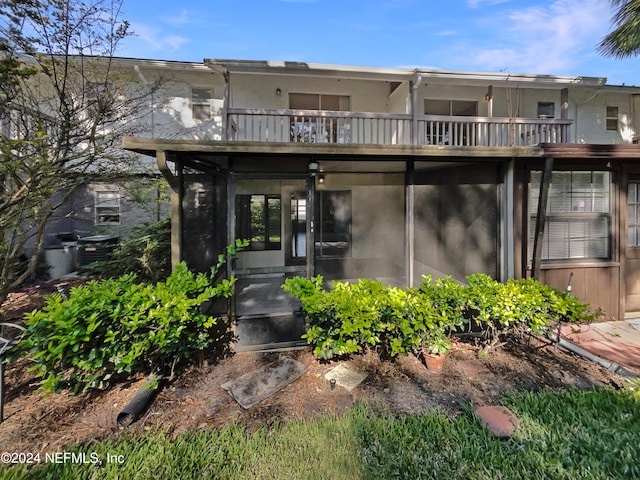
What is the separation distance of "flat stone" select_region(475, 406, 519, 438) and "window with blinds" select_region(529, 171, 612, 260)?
3230 mm

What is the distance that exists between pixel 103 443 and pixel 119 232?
25.3 feet

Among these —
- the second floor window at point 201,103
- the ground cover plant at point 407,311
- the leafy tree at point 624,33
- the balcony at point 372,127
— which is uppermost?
the leafy tree at point 624,33

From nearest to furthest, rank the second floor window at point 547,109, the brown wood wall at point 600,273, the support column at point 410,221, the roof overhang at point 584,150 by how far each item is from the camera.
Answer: the roof overhang at point 584,150, the support column at point 410,221, the brown wood wall at point 600,273, the second floor window at point 547,109

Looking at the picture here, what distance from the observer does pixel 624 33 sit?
21.2 feet

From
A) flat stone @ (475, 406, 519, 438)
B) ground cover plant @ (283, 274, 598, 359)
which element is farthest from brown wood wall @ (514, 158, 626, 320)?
flat stone @ (475, 406, 519, 438)

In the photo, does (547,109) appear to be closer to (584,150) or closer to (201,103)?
(584,150)

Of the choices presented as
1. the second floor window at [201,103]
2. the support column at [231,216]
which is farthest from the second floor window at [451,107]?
the support column at [231,216]

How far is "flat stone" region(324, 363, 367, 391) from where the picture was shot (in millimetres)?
3183

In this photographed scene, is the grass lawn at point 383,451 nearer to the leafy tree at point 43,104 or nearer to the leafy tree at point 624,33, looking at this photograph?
the leafy tree at point 43,104

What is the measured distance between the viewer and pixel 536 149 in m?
4.14

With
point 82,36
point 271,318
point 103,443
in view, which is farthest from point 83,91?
point 103,443

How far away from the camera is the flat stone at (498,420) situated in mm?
2378

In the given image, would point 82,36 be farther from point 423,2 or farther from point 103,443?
point 423,2

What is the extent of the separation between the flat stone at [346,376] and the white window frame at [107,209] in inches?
325
